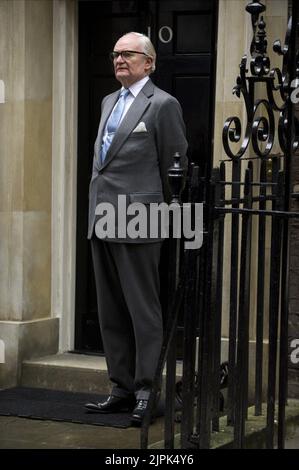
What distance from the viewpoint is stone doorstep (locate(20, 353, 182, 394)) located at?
7.30 metres

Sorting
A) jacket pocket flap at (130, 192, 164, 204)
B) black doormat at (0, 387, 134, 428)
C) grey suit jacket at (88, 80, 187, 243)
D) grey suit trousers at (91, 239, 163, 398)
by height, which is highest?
grey suit jacket at (88, 80, 187, 243)

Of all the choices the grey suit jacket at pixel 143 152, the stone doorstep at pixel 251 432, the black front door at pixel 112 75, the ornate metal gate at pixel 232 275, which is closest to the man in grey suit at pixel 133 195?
the grey suit jacket at pixel 143 152

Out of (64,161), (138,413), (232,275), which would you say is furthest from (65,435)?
(64,161)

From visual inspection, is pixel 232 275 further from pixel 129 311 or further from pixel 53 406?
pixel 53 406

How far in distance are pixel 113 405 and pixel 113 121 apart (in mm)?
1630

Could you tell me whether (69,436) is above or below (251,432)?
below

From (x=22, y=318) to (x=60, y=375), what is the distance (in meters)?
0.48

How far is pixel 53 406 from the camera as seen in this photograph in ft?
22.3

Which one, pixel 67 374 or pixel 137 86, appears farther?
pixel 67 374

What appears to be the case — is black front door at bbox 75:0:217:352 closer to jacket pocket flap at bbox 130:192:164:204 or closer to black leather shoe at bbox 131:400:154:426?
jacket pocket flap at bbox 130:192:164:204

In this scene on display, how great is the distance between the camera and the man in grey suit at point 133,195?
625 centimetres

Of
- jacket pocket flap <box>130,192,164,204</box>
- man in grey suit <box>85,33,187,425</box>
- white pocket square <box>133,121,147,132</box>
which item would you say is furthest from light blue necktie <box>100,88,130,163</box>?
jacket pocket flap <box>130,192,164,204</box>

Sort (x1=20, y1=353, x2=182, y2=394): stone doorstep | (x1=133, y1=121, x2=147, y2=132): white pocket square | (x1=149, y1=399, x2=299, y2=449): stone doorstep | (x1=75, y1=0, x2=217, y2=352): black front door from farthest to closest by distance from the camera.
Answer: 1. (x1=75, y1=0, x2=217, y2=352): black front door
2. (x1=20, y1=353, x2=182, y2=394): stone doorstep
3. (x1=133, y1=121, x2=147, y2=132): white pocket square
4. (x1=149, y1=399, x2=299, y2=449): stone doorstep

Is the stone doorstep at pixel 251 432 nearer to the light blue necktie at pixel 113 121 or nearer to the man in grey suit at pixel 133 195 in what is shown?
the man in grey suit at pixel 133 195
